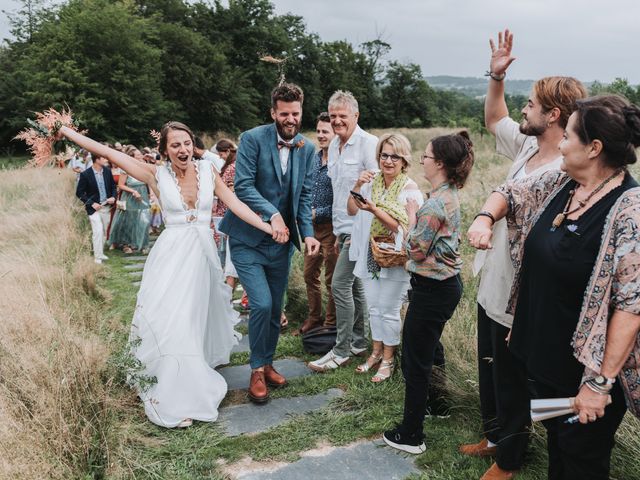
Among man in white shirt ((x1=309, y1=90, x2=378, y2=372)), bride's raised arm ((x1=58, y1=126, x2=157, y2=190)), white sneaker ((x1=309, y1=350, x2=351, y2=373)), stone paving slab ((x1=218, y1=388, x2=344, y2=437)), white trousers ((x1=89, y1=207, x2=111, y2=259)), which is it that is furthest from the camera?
white trousers ((x1=89, y1=207, x2=111, y2=259))

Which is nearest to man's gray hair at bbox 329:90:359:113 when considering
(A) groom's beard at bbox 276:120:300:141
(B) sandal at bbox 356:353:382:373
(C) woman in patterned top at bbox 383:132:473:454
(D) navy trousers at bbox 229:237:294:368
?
(A) groom's beard at bbox 276:120:300:141

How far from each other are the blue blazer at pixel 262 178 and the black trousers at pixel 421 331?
1494mm

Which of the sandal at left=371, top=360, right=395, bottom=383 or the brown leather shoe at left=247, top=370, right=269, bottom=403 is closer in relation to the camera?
the brown leather shoe at left=247, top=370, right=269, bottom=403

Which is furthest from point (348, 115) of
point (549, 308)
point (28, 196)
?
point (28, 196)

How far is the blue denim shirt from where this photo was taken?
17.4 ft

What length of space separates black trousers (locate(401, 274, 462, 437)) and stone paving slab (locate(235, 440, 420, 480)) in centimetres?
22

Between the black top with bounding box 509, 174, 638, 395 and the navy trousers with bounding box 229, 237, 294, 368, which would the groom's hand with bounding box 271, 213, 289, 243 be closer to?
the navy trousers with bounding box 229, 237, 294, 368

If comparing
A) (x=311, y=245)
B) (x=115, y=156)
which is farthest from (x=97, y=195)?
(x=311, y=245)

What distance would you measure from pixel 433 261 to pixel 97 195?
8.21 m

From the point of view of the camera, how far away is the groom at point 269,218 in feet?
13.2

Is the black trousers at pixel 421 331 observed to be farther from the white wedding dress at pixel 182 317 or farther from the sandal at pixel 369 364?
the white wedding dress at pixel 182 317

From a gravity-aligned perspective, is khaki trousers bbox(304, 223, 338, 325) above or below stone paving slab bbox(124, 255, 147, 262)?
above

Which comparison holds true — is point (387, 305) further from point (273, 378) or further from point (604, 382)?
point (604, 382)

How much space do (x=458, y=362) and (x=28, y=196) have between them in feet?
45.2
